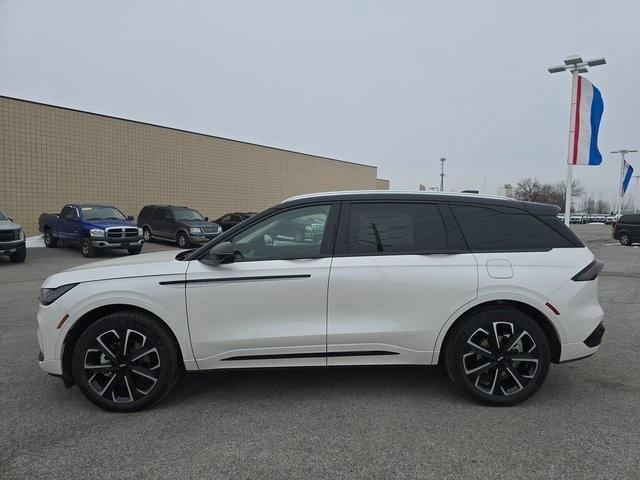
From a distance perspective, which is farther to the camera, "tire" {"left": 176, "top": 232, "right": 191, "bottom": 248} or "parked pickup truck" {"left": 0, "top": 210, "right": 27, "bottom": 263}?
"tire" {"left": 176, "top": 232, "right": 191, "bottom": 248}

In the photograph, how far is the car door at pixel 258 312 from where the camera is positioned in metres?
3.58

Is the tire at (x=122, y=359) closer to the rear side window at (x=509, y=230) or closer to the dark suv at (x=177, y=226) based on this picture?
the rear side window at (x=509, y=230)

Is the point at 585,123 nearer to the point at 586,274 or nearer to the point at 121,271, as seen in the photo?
the point at 586,274

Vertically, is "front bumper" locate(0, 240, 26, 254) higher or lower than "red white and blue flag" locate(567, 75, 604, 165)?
lower

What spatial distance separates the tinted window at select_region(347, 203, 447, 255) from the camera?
3742 millimetres

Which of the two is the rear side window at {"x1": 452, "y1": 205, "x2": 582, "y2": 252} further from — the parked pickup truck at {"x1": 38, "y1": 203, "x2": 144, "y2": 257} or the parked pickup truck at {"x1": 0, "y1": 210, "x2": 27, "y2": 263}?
the parked pickup truck at {"x1": 38, "y1": 203, "x2": 144, "y2": 257}

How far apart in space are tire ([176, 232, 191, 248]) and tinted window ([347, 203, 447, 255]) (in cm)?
1580

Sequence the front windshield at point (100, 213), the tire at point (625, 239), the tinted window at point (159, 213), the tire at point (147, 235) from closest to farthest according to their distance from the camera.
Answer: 1. the front windshield at point (100, 213)
2. the tinted window at point (159, 213)
3. the tire at point (147, 235)
4. the tire at point (625, 239)

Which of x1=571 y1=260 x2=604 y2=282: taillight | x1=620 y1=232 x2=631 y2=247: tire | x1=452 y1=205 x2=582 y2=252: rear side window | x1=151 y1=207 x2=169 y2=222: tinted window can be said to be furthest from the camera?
x1=620 y1=232 x2=631 y2=247: tire

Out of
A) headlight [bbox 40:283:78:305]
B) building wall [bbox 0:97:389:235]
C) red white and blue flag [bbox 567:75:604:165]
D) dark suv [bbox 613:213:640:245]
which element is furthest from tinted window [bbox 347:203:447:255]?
dark suv [bbox 613:213:640:245]

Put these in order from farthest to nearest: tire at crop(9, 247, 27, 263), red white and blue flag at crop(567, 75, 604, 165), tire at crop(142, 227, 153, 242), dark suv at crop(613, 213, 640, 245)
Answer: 1. dark suv at crop(613, 213, 640, 245)
2. tire at crop(142, 227, 153, 242)
3. tire at crop(9, 247, 27, 263)
4. red white and blue flag at crop(567, 75, 604, 165)

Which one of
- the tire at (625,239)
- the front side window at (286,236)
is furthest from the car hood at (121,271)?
the tire at (625,239)

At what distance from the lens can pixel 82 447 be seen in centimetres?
307

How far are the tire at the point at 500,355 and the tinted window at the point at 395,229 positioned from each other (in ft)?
2.36
